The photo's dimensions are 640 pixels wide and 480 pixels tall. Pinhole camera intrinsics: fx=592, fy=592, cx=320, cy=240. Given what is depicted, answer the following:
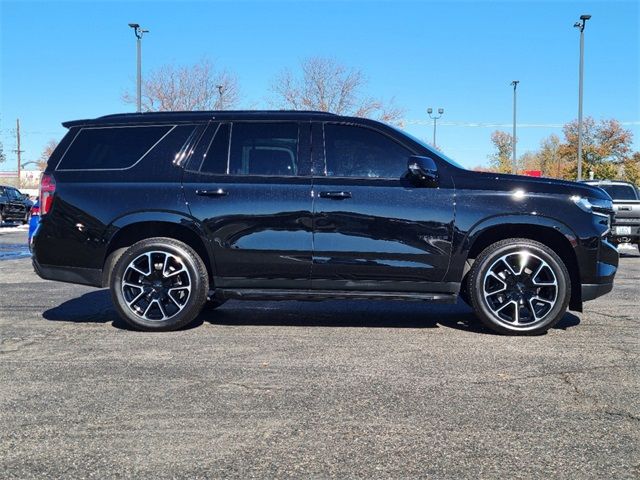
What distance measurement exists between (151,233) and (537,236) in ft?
11.5

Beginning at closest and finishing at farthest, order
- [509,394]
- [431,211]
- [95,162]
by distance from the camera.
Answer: [509,394]
[431,211]
[95,162]

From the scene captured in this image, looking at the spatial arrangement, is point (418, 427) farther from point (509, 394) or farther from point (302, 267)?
point (302, 267)

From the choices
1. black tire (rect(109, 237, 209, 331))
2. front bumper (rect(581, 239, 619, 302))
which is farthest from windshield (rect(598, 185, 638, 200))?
black tire (rect(109, 237, 209, 331))

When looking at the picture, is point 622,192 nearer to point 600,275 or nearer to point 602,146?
point 600,275

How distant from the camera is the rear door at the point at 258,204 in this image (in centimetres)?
514

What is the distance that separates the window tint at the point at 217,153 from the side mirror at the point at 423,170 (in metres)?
1.65

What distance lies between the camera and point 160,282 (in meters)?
5.31

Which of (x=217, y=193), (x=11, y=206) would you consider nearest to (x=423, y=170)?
(x=217, y=193)

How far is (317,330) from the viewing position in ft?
17.5

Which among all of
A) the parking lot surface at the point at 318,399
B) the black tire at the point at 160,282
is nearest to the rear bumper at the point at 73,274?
the black tire at the point at 160,282

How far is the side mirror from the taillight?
3.21 m

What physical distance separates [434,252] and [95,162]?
316 cm

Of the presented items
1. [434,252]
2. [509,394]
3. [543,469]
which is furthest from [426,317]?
[543,469]

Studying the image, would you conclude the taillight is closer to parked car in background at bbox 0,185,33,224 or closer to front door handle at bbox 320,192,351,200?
front door handle at bbox 320,192,351,200
